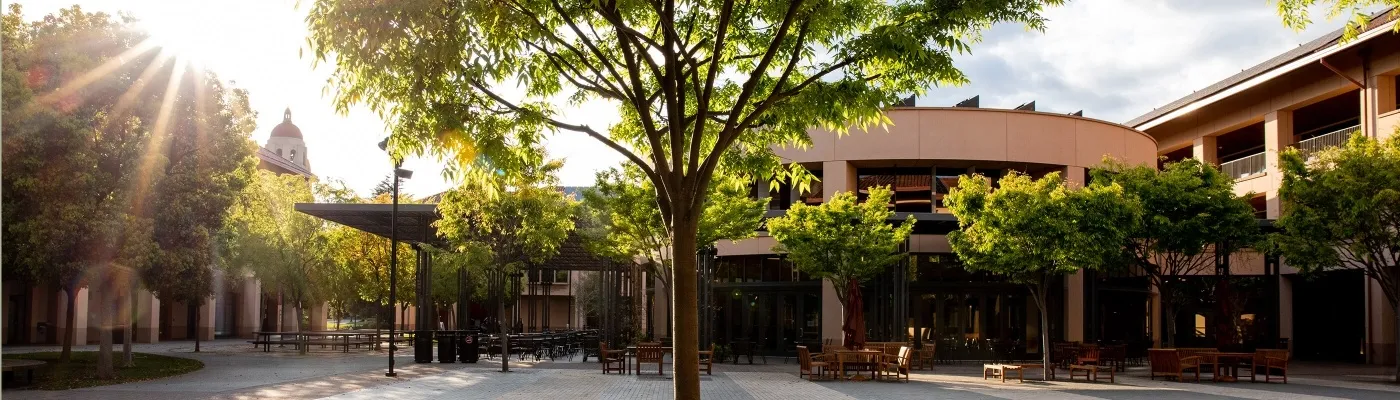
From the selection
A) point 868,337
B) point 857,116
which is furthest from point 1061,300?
point 857,116

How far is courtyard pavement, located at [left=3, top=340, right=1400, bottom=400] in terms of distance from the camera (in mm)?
17969

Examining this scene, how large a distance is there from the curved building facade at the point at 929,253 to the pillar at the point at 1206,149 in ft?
29.2

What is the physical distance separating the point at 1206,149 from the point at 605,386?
103 ft

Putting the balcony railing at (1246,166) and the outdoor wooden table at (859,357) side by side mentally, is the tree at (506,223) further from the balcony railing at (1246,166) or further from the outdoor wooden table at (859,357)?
the balcony railing at (1246,166)

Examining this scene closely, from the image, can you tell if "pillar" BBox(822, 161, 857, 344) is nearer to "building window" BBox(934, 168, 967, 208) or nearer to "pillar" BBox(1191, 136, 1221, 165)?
"building window" BBox(934, 168, 967, 208)

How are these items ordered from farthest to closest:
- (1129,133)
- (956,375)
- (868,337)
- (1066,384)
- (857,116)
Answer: (1129,133) → (868,337) → (956,375) → (1066,384) → (857,116)

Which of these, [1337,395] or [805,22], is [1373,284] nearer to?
[1337,395]

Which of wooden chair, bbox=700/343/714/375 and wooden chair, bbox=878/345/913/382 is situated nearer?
wooden chair, bbox=878/345/913/382

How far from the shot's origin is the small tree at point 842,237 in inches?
1090

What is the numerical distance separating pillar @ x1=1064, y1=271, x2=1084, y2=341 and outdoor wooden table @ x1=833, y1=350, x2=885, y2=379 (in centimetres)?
1305

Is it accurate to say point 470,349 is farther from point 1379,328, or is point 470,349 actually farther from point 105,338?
point 1379,328

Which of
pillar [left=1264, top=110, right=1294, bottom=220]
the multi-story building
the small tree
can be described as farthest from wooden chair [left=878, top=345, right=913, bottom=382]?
pillar [left=1264, top=110, right=1294, bottom=220]

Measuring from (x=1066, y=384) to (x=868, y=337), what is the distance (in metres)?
10.4

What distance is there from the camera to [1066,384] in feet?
70.7
